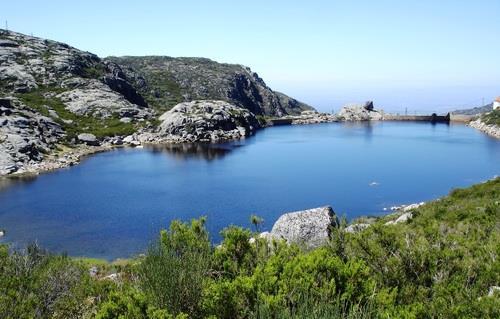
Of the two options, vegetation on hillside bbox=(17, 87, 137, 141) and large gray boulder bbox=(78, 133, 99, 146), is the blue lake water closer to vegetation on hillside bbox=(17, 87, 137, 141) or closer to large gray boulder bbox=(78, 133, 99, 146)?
large gray boulder bbox=(78, 133, 99, 146)

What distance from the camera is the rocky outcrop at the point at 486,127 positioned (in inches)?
5780

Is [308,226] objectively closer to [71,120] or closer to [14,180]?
[14,180]

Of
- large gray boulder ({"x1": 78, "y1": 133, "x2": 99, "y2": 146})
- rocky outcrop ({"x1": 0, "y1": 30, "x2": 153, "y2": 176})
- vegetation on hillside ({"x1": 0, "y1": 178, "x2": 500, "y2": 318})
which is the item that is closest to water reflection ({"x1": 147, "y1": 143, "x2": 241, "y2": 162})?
large gray boulder ({"x1": 78, "y1": 133, "x2": 99, "y2": 146})

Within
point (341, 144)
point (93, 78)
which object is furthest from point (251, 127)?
point (93, 78)

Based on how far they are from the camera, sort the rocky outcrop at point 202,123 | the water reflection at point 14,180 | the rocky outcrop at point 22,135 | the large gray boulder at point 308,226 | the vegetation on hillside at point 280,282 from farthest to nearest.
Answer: the rocky outcrop at point 202,123 → the rocky outcrop at point 22,135 → the water reflection at point 14,180 → the large gray boulder at point 308,226 → the vegetation on hillside at point 280,282

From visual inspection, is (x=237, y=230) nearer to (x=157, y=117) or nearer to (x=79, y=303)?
(x=79, y=303)

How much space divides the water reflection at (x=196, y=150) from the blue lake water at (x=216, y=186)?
28 cm

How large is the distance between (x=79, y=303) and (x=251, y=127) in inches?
6076

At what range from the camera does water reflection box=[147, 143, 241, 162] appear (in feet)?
374

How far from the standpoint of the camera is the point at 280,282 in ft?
44.5

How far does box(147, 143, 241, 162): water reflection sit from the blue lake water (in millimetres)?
281

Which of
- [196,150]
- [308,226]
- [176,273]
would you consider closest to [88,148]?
[196,150]

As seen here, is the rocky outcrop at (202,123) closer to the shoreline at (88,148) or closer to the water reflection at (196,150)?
the shoreline at (88,148)

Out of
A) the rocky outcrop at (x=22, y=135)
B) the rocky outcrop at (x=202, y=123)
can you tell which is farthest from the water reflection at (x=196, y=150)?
the rocky outcrop at (x=22, y=135)
